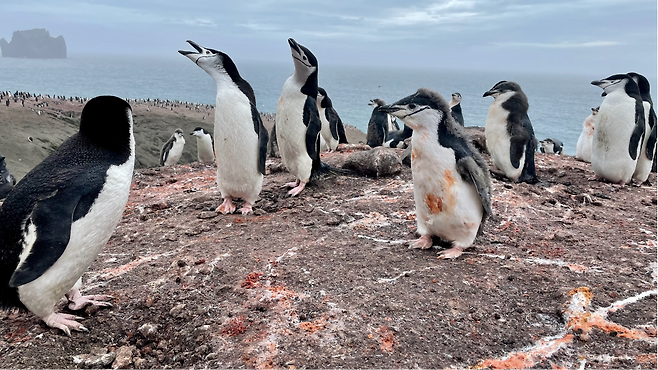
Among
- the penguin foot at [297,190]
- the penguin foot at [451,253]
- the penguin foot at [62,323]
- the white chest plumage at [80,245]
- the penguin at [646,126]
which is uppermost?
the penguin at [646,126]

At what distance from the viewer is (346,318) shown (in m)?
2.46

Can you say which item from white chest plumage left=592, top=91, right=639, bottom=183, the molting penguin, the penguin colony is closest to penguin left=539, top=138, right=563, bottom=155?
the molting penguin

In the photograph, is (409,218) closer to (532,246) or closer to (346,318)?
(532,246)

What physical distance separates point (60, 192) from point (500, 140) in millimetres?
5809

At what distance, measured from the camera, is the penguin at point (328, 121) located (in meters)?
9.76

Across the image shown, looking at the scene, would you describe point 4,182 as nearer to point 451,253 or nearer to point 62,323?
point 62,323

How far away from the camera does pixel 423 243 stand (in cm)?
358

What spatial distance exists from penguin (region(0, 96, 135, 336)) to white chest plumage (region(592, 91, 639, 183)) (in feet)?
21.7

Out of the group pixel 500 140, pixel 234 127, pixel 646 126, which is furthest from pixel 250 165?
pixel 646 126

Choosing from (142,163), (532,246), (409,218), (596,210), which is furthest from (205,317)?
(142,163)

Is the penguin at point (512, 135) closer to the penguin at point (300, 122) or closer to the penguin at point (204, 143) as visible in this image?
the penguin at point (300, 122)

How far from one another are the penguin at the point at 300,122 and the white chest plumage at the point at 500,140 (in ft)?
9.16

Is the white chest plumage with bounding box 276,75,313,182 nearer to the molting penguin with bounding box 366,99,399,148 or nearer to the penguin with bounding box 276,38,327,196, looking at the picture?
the penguin with bounding box 276,38,327,196

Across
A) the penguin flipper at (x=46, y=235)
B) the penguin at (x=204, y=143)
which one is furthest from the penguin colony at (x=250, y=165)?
the penguin at (x=204, y=143)
